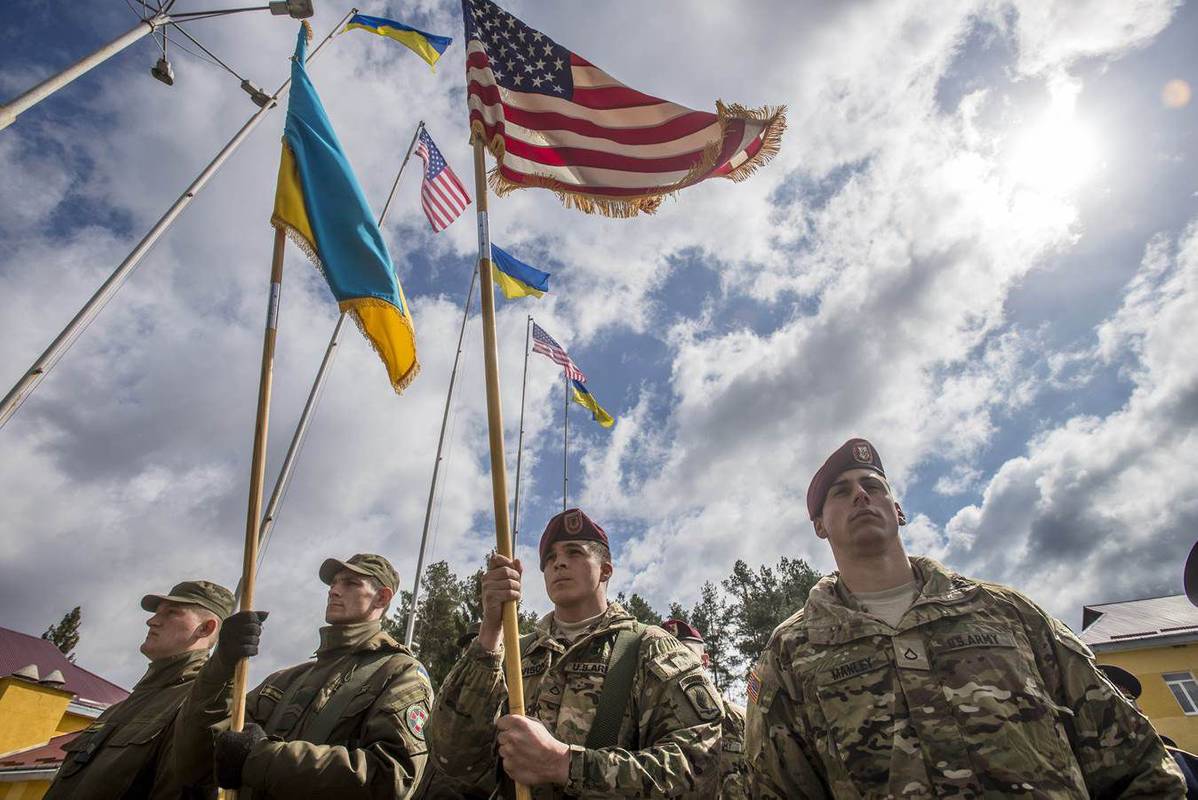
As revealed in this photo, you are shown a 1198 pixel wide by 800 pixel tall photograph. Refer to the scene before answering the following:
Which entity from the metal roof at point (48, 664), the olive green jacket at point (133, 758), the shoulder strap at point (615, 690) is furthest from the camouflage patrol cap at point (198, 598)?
the metal roof at point (48, 664)

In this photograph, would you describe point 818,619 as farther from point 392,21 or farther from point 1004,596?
point 392,21

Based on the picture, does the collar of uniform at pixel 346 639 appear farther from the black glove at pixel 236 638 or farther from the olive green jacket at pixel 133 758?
the olive green jacket at pixel 133 758

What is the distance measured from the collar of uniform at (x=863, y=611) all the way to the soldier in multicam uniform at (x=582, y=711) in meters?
0.58

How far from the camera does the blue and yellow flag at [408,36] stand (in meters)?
7.97

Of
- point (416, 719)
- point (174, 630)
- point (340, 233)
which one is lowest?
point (416, 719)

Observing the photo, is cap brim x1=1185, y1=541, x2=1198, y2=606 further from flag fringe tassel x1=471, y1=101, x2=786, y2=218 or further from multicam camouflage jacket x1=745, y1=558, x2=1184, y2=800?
flag fringe tassel x1=471, y1=101, x2=786, y2=218

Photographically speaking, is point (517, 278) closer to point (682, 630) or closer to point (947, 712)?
point (682, 630)

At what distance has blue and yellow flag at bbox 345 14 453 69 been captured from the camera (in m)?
7.97

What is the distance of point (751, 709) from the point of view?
2.54 m

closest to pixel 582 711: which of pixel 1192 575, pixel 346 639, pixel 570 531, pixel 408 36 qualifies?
pixel 570 531

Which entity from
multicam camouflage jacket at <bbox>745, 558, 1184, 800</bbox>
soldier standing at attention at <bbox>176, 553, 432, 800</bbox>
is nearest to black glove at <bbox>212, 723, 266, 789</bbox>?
soldier standing at attention at <bbox>176, 553, 432, 800</bbox>

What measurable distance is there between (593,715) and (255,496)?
6.84ft

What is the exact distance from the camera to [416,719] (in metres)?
3.21

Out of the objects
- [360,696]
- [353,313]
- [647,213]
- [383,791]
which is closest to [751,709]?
[383,791]
